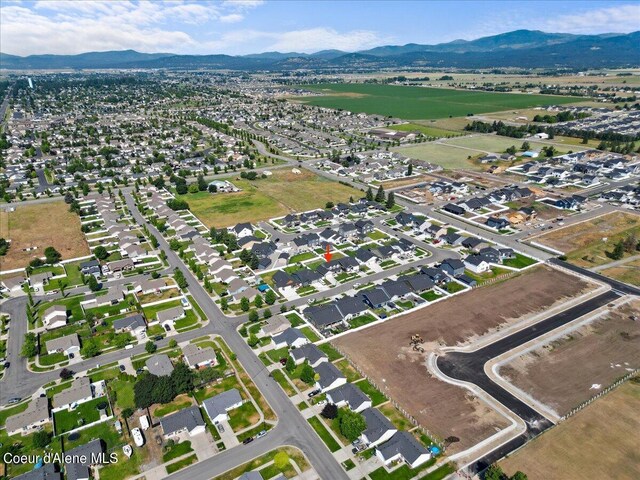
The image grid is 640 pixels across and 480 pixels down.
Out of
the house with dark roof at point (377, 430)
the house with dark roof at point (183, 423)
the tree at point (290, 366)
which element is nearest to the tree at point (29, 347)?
the house with dark roof at point (183, 423)

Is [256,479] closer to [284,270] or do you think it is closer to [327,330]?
[327,330]

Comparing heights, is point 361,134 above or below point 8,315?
above

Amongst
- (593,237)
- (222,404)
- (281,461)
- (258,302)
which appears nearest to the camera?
(281,461)

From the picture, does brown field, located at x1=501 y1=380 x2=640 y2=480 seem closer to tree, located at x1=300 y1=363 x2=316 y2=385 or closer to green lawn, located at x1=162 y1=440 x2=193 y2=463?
tree, located at x1=300 y1=363 x2=316 y2=385

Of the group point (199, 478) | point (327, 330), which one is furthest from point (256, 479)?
point (327, 330)

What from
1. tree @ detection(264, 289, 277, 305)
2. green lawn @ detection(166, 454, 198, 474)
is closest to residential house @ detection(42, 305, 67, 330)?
tree @ detection(264, 289, 277, 305)

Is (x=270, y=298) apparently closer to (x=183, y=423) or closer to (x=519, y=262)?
(x=183, y=423)

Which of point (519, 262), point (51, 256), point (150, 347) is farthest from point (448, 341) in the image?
point (51, 256)

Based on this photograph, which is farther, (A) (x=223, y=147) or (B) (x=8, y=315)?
(A) (x=223, y=147)
